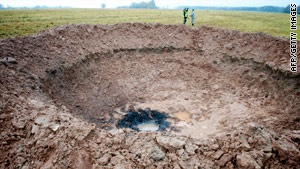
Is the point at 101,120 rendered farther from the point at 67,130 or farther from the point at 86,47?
the point at 86,47

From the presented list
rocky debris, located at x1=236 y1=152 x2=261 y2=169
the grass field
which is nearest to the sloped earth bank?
rocky debris, located at x1=236 y1=152 x2=261 y2=169

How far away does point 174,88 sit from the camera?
10492 mm

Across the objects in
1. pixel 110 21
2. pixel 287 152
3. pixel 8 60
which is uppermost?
pixel 110 21

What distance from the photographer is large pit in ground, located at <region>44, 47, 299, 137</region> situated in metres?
7.69

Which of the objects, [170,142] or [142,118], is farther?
[142,118]

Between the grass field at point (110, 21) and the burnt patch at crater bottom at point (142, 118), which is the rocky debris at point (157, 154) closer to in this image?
the burnt patch at crater bottom at point (142, 118)

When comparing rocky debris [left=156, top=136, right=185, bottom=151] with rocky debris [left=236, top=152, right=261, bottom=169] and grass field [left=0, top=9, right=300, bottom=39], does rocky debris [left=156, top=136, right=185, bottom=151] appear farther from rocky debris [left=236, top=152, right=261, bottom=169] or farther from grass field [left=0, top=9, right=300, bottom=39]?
grass field [left=0, top=9, right=300, bottom=39]

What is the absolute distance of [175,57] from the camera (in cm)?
1268

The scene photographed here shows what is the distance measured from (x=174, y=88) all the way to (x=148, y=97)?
178 cm

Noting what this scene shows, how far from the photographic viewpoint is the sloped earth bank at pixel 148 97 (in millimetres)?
4055

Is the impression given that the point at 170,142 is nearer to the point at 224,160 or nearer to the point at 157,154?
the point at 157,154

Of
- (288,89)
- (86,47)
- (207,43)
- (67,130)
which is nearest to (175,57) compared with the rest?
(207,43)

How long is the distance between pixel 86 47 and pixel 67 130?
25.3 feet

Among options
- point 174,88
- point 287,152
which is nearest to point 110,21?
point 174,88
